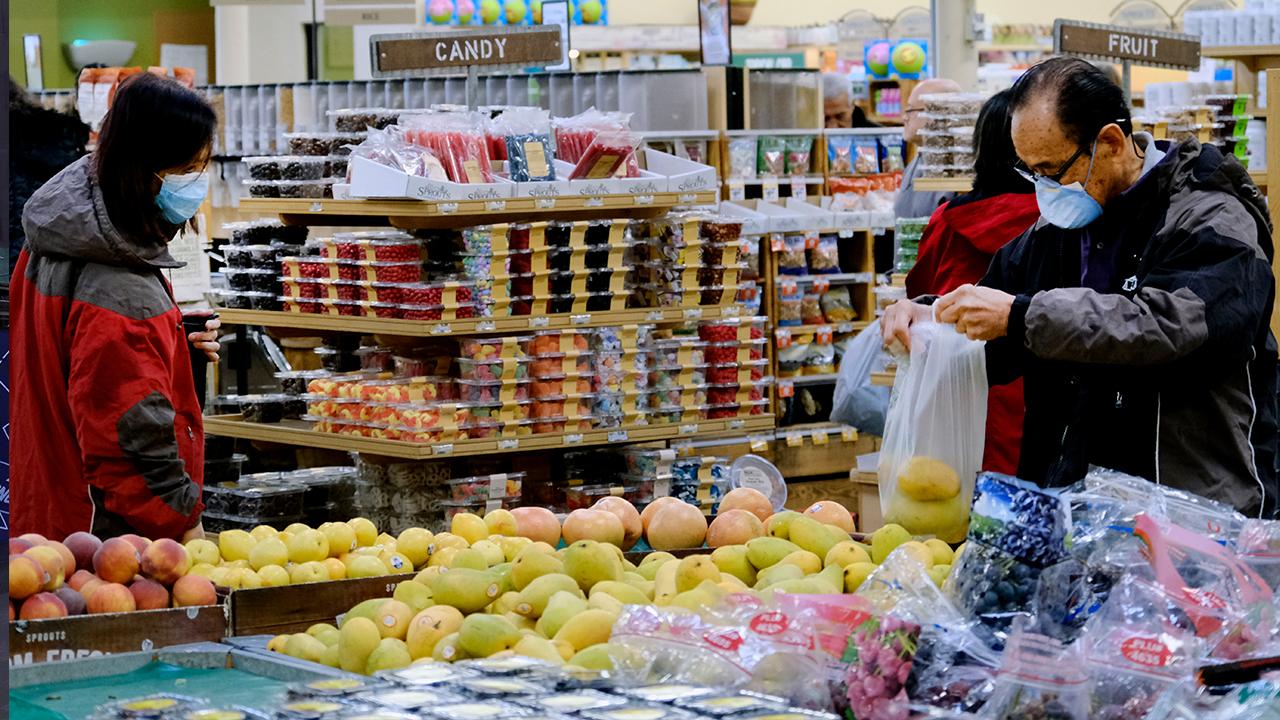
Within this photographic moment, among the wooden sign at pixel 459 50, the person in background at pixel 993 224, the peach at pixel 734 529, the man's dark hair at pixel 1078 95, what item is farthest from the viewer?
the wooden sign at pixel 459 50

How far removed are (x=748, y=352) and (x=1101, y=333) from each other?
354 cm

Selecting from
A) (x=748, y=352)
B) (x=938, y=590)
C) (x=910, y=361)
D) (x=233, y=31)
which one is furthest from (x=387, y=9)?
(x=938, y=590)

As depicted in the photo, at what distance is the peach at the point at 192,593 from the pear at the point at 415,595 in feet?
1.42

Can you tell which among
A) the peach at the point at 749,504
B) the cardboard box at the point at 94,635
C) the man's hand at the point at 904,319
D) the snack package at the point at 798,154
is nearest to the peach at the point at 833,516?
the peach at the point at 749,504

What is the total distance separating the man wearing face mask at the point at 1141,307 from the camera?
276cm

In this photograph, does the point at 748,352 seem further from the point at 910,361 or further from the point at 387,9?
the point at 387,9

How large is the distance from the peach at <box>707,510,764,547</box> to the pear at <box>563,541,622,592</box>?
0.56 meters

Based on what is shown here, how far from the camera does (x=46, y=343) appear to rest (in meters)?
3.91

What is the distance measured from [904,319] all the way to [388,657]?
1240mm

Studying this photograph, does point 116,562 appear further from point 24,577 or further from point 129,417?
point 129,417

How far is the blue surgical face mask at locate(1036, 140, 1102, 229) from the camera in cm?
301

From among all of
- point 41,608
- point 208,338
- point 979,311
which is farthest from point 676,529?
point 208,338

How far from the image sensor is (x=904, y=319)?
3193 millimetres

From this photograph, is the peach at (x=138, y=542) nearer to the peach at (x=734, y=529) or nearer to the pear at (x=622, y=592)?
the pear at (x=622, y=592)
